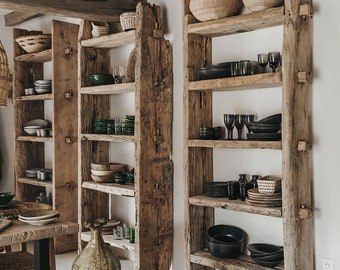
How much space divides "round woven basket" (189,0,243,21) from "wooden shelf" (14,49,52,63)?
1.99 m

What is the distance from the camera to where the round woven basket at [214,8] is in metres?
3.23

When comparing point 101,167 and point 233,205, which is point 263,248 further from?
point 101,167

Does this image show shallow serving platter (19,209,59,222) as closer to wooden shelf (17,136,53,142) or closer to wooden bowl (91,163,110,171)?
wooden bowl (91,163,110,171)

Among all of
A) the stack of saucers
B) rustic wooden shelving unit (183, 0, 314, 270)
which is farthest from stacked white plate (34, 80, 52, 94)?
rustic wooden shelving unit (183, 0, 314, 270)

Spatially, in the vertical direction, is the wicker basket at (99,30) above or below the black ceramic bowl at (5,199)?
above

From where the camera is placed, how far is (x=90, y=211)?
4.34 meters

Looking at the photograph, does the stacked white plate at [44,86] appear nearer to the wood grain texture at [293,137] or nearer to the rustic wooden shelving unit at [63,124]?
the rustic wooden shelving unit at [63,124]

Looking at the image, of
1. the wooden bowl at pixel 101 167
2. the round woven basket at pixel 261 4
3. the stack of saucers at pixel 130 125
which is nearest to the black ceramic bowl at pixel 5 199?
the wooden bowl at pixel 101 167

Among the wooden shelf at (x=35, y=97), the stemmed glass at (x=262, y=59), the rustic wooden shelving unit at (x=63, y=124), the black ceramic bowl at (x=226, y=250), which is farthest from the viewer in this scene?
the wooden shelf at (x=35, y=97)

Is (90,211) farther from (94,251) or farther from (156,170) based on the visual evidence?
(94,251)

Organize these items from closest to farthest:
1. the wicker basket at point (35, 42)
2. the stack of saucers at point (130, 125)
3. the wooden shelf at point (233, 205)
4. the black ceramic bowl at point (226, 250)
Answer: the wooden shelf at point (233, 205) < the black ceramic bowl at point (226, 250) < the stack of saucers at point (130, 125) < the wicker basket at point (35, 42)

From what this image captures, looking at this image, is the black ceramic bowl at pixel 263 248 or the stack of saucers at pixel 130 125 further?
the stack of saucers at pixel 130 125

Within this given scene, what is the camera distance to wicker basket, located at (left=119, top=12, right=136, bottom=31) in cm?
383

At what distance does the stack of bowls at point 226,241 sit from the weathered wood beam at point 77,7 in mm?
1981
